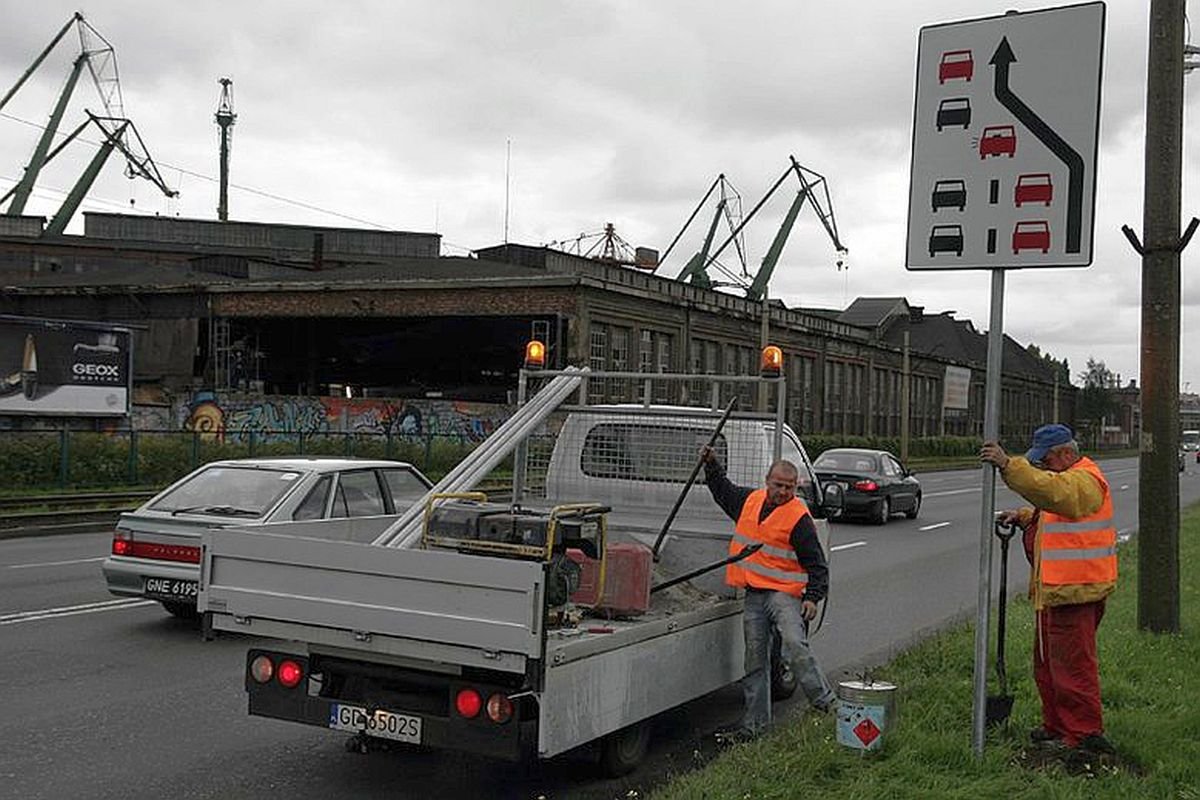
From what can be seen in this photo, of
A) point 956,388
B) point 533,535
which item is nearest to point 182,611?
point 533,535

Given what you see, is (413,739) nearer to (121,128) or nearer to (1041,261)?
(1041,261)

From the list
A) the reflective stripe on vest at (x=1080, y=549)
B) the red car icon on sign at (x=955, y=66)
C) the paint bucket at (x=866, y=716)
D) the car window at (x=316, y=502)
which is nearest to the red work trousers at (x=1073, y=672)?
the reflective stripe on vest at (x=1080, y=549)

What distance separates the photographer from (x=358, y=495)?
1097 centimetres

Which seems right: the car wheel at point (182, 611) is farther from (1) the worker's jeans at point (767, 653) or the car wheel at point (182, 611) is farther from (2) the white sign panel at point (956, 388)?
(2) the white sign panel at point (956, 388)

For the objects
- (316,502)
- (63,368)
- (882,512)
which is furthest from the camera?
(63,368)

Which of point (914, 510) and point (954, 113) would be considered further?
point (914, 510)

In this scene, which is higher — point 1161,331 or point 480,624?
point 1161,331

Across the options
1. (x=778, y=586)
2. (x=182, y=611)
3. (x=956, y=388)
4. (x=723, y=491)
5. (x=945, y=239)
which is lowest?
(x=182, y=611)

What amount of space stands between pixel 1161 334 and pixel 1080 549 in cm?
356

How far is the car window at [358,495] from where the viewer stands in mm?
10797

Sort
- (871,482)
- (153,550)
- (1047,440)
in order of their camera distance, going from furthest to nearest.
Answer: (871,482) < (153,550) < (1047,440)

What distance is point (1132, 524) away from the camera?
24.7 m

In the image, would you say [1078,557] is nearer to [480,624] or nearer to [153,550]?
[480,624]

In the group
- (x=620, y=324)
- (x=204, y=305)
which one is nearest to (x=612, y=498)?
(x=620, y=324)
